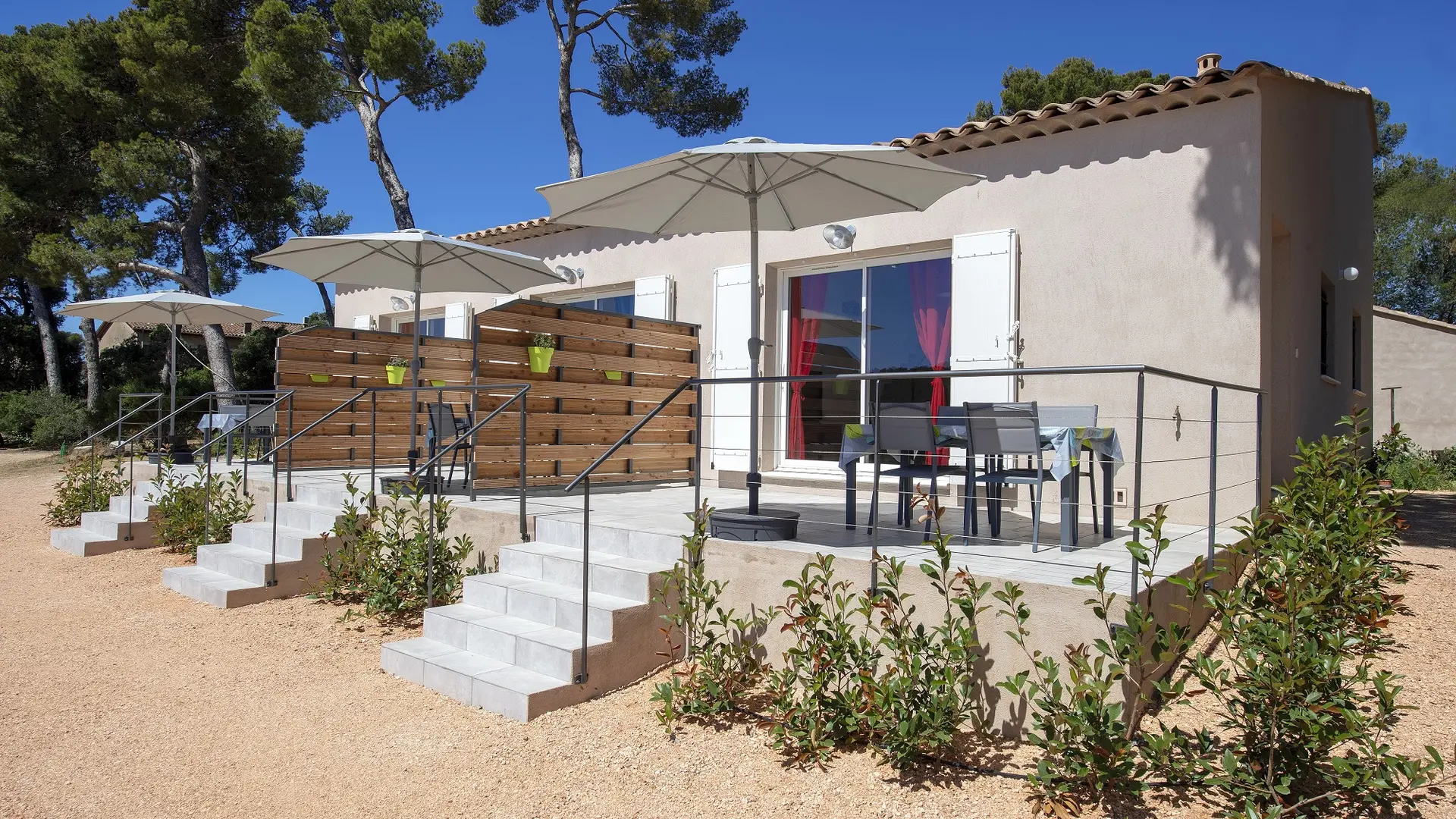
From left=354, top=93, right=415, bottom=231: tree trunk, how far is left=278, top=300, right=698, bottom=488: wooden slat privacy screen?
238 inches

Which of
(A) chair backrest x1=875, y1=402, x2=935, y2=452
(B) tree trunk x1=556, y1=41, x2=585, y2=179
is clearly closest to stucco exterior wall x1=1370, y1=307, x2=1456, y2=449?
(B) tree trunk x1=556, y1=41, x2=585, y2=179

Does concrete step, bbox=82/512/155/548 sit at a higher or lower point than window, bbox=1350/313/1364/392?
lower

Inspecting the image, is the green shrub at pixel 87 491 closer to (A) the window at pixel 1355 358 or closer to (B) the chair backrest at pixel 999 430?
(B) the chair backrest at pixel 999 430

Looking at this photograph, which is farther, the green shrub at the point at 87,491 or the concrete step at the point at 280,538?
the green shrub at the point at 87,491

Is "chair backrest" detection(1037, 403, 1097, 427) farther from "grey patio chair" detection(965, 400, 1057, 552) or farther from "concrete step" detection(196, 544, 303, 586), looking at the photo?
"concrete step" detection(196, 544, 303, 586)

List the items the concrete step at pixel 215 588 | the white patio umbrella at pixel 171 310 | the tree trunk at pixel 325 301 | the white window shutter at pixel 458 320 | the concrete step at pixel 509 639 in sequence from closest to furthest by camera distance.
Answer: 1. the concrete step at pixel 509 639
2. the concrete step at pixel 215 588
3. the white patio umbrella at pixel 171 310
4. the white window shutter at pixel 458 320
5. the tree trunk at pixel 325 301

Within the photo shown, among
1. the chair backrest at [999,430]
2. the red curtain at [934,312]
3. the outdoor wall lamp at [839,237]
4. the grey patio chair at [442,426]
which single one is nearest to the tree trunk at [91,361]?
the grey patio chair at [442,426]

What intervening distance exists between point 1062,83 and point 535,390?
43.9 ft

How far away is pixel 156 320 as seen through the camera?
34.8ft

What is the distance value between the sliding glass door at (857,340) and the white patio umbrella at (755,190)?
2.22 m

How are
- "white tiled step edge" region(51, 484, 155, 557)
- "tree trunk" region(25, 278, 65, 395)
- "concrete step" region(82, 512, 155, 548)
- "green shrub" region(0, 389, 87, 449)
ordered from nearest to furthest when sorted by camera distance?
"white tiled step edge" region(51, 484, 155, 557) → "concrete step" region(82, 512, 155, 548) → "green shrub" region(0, 389, 87, 449) → "tree trunk" region(25, 278, 65, 395)

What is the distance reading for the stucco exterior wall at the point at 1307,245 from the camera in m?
6.12

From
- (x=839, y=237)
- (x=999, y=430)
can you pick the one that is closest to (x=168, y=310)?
(x=839, y=237)

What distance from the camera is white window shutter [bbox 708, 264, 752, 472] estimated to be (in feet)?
25.6
